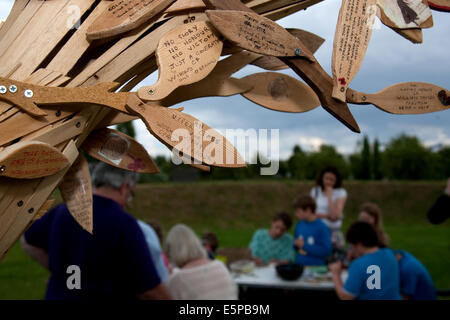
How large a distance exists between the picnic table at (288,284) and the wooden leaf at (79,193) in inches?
103

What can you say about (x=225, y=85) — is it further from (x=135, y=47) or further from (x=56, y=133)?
(x=56, y=133)

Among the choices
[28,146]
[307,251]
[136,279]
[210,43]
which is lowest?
[307,251]

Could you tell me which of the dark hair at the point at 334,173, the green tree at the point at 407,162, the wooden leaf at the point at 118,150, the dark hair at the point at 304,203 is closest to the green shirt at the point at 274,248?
the dark hair at the point at 304,203

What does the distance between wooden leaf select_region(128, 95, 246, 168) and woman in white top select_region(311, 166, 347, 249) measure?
4.02 meters

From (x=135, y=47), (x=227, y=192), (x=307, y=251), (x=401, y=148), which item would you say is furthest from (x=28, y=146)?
(x=401, y=148)

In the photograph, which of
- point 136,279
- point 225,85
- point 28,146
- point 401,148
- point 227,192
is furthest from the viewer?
point 401,148

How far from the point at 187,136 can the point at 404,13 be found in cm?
68

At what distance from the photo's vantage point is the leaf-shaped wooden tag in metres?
0.96

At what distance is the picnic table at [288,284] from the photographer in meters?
3.56

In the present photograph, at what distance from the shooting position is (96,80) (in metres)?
0.94

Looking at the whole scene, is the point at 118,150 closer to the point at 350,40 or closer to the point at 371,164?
the point at 350,40

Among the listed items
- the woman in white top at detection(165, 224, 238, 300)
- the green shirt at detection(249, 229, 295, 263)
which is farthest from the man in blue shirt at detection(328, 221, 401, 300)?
the green shirt at detection(249, 229, 295, 263)

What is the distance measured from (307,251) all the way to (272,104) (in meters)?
3.45

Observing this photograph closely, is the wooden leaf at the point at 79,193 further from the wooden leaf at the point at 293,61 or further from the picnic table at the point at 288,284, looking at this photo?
the picnic table at the point at 288,284
